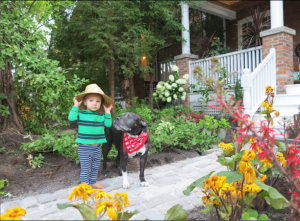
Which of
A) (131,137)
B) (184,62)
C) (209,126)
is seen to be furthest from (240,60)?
(131,137)

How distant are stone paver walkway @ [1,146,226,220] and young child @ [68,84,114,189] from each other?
0.30m

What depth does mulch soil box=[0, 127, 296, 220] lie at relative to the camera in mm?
2604

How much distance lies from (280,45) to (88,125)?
5.78 metres

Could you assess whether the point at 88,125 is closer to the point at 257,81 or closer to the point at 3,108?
the point at 3,108

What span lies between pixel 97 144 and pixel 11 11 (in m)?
3.29

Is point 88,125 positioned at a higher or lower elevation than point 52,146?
higher

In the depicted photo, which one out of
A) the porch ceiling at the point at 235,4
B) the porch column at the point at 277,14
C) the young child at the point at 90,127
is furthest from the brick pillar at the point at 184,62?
the young child at the point at 90,127

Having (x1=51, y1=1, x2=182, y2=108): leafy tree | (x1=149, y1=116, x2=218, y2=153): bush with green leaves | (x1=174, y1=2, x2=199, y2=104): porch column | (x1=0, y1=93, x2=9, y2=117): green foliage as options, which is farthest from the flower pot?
(x1=0, y1=93, x2=9, y2=117): green foliage

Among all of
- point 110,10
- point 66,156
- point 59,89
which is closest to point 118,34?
point 110,10

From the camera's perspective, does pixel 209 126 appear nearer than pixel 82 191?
No

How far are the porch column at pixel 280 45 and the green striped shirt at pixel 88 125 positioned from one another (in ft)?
17.9

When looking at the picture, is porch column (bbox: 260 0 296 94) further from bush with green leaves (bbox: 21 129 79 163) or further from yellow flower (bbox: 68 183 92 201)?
yellow flower (bbox: 68 183 92 201)

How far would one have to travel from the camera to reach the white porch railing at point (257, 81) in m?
5.50

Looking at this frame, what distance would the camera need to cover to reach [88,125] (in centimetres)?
257
